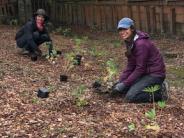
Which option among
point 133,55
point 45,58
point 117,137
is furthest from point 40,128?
point 45,58

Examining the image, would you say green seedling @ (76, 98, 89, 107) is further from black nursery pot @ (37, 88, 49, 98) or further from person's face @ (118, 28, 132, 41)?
person's face @ (118, 28, 132, 41)

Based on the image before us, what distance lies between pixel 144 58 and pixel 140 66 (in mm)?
132

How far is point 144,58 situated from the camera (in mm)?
7383

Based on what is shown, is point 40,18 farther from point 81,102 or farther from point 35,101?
point 81,102

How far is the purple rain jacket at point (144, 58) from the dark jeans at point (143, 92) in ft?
0.23

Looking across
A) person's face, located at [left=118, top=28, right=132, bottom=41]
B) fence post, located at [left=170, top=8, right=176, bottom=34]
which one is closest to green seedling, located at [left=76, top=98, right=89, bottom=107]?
person's face, located at [left=118, top=28, right=132, bottom=41]

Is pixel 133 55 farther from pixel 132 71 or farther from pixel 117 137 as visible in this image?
pixel 117 137

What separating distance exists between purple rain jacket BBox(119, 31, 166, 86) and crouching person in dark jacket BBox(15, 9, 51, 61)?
3388mm

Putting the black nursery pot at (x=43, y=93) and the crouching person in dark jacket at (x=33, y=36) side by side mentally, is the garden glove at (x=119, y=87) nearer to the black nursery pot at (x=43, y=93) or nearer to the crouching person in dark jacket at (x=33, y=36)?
the black nursery pot at (x=43, y=93)

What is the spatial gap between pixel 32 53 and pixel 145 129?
5149 mm

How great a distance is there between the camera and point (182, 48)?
13.3 metres

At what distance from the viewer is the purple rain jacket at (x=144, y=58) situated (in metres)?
7.39

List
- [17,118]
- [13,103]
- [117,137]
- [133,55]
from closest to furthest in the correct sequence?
1. [117,137]
2. [17,118]
3. [13,103]
4. [133,55]

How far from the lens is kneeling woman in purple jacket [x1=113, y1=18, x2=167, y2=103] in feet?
24.2
